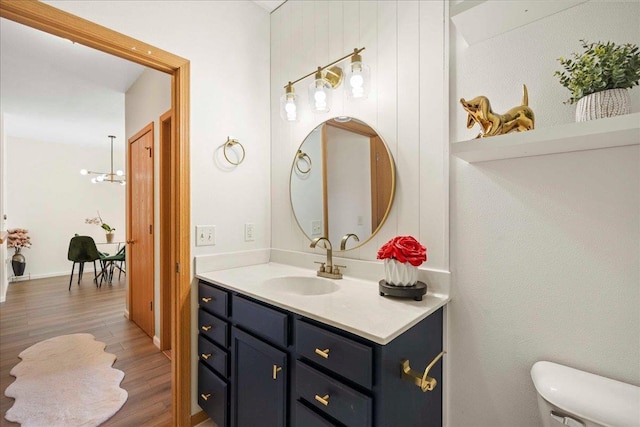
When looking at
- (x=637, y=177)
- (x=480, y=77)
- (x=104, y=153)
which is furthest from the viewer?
(x=104, y=153)

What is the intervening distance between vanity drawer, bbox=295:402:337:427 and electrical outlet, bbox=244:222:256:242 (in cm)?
109

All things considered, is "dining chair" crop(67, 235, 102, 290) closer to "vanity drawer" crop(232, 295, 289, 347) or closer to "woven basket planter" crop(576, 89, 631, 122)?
"vanity drawer" crop(232, 295, 289, 347)

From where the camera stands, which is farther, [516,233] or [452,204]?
[452,204]

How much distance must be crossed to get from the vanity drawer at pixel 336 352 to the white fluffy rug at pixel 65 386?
163 centimetres

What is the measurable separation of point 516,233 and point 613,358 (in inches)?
18.1

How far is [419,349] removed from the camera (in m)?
1.08

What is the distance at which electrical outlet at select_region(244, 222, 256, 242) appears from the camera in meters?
1.94

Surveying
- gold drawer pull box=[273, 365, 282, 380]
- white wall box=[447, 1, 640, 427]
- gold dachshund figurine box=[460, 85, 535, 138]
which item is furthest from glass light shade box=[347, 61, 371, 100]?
gold drawer pull box=[273, 365, 282, 380]

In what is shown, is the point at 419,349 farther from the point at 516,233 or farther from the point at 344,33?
the point at 344,33

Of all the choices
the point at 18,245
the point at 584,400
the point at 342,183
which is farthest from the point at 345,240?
the point at 18,245

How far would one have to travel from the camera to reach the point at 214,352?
5.11 feet

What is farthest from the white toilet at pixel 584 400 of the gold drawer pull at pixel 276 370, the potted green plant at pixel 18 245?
the potted green plant at pixel 18 245

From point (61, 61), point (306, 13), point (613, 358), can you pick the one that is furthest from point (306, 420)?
point (61, 61)

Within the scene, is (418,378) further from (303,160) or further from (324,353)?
(303,160)
